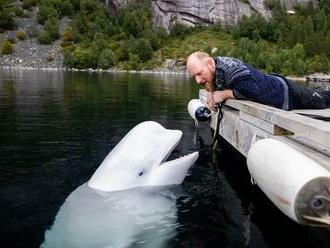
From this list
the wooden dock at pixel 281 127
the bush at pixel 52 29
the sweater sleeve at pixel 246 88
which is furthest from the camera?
the bush at pixel 52 29

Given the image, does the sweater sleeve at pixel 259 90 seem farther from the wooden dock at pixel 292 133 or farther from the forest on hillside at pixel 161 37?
the forest on hillside at pixel 161 37

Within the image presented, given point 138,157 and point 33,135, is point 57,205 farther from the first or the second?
point 33,135

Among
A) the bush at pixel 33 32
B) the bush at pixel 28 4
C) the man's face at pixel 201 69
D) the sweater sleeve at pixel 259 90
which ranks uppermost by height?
the bush at pixel 28 4

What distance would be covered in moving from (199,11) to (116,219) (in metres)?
175

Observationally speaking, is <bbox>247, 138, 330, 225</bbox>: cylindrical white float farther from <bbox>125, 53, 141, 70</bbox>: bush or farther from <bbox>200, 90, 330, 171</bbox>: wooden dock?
<bbox>125, 53, 141, 70</bbox>: bush

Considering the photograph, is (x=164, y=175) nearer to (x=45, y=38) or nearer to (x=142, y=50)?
(x=142, y=50)

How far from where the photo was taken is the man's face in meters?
8.73

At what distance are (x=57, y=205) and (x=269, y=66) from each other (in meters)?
122

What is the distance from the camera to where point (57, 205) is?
26.1ft

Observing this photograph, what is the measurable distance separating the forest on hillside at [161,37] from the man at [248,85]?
119 metres

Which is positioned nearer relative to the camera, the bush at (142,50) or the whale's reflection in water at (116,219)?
the whale's reflection in water at (116,219)

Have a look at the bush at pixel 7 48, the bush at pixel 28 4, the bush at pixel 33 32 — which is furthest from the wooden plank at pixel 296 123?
the bush at pixel 28 4

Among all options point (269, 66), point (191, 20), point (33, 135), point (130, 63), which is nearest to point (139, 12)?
point (191, 20)

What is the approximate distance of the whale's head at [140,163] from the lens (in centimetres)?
726
